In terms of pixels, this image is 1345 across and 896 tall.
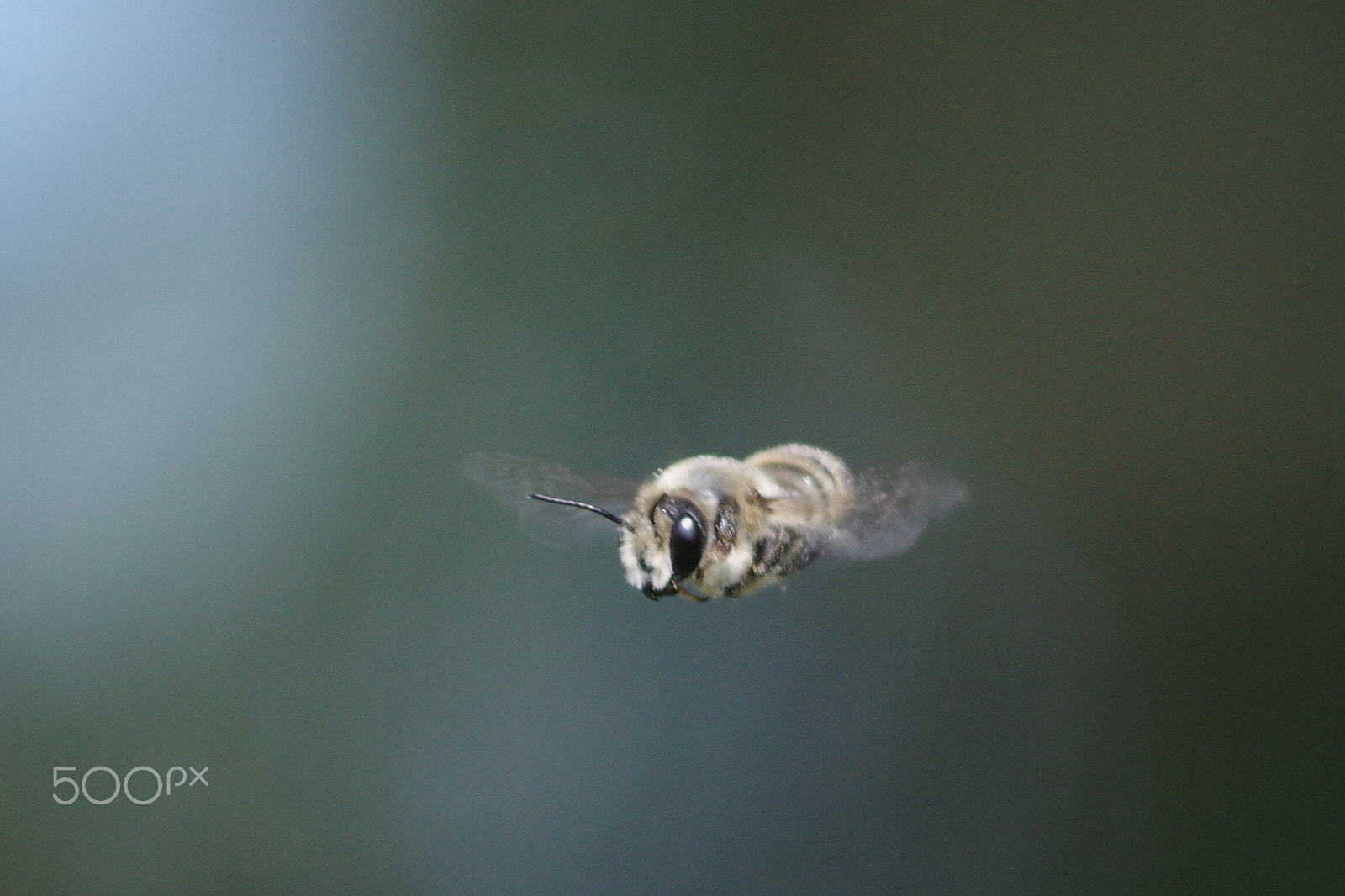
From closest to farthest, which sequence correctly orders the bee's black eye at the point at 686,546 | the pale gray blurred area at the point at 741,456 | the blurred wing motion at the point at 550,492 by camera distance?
the bee's black eye at the point at 686,546 < the blurred wing motion at the point at 550,492 < the pale gray blurred area at the point at 741,456

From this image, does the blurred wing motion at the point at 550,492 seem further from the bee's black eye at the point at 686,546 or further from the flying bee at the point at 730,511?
the bee's black eye at the point at 686,546

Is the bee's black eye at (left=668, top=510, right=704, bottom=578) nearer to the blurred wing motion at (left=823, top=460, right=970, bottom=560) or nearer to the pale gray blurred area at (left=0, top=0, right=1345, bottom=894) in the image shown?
the blurred wing motion at (left=823, top=460, right=970, bottom=560)

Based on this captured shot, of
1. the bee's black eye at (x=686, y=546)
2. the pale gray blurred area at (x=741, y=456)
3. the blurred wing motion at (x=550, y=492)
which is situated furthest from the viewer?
the pale gray blurred area at (x=741, y=456)

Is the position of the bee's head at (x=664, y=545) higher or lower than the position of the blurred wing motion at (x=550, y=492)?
lower

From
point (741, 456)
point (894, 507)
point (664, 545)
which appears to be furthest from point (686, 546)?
point (741, 456)

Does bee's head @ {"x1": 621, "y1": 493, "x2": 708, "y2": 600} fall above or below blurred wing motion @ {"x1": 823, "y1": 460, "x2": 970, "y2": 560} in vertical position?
below

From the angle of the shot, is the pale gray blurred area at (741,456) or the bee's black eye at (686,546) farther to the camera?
the pale gray blurred area at (741,456)

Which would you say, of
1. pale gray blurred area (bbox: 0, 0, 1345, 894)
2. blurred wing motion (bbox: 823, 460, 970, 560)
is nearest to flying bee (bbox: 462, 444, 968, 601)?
blurred wing motion (bbox: 823, 460, 970, 560)

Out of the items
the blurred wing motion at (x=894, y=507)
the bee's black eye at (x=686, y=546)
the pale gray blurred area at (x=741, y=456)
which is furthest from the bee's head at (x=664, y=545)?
the pale gray blurred area at (x=741, y=456)

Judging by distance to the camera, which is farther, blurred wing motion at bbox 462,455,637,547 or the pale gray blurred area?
the pale gray blurred area

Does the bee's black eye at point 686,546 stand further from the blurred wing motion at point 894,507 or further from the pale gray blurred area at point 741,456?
the pale gray blurred area at point 741,456
